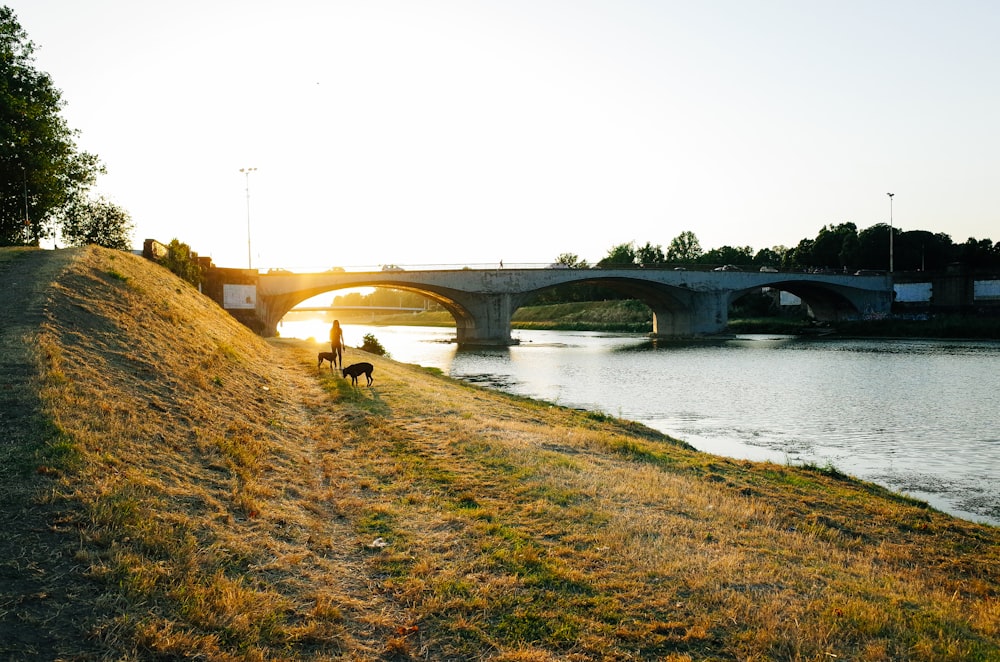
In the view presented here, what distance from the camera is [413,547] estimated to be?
7.33 metres

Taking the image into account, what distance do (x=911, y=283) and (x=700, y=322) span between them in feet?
121

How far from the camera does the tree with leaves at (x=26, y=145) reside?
3598 cm

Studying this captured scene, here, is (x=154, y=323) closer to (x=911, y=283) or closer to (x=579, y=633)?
(x=579, y=633)

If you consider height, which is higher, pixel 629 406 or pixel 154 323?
pixel 154 323

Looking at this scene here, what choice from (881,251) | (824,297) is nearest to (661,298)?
(824,297)

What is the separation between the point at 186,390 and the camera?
1223 cm

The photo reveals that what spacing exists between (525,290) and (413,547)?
230 feet

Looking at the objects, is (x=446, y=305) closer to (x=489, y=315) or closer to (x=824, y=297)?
(x=489, y=315)

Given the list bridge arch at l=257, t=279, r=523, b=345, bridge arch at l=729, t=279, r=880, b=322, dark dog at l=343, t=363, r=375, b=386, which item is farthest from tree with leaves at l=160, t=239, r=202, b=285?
bridge arch at l=729, t=279, r=880, b=322

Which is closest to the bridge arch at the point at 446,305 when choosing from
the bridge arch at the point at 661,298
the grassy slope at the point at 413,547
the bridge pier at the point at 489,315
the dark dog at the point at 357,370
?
the bridge pier at the point at 489,315

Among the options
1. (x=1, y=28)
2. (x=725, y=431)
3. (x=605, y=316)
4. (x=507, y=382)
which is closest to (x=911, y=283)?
(x=605, y=316)

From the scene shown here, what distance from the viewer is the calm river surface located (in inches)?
649

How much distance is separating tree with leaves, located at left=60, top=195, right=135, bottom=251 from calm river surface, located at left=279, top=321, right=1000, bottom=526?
28259mm

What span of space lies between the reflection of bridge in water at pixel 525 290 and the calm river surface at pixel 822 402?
16.2 m
